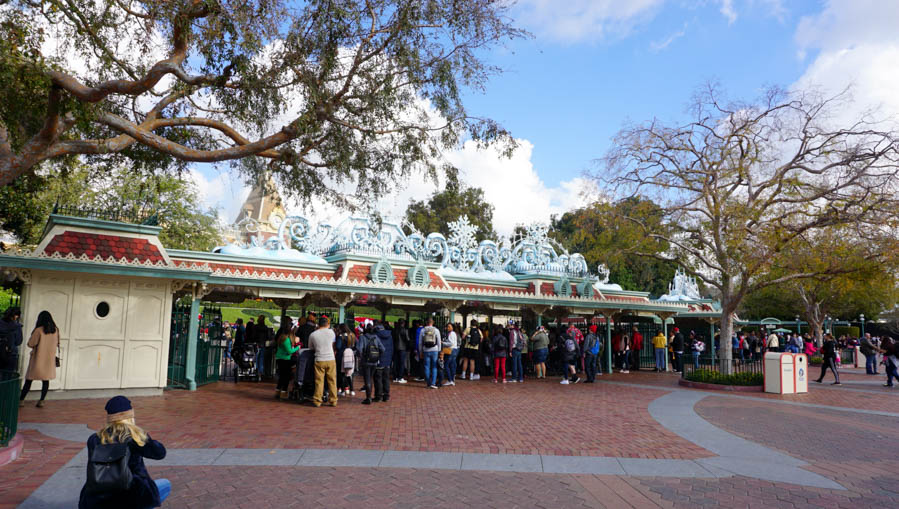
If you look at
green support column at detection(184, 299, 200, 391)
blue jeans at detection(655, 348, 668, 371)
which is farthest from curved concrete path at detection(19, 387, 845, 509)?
blue jeans at detection(655, 348, 668, 371)

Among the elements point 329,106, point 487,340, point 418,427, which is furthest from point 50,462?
point 487,340

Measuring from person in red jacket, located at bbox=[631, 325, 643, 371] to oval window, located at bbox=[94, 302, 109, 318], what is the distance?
17.9 m

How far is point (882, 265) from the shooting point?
1540cm

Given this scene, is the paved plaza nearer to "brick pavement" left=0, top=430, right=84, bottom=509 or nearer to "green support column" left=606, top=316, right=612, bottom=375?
"brick pavement" left=0, top=430, right=84, bottom=509

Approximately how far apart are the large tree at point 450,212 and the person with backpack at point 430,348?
28040 mm

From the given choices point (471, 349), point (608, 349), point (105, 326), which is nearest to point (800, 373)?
point (608, 349)

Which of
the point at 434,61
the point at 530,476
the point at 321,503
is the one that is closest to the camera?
the point at 321,503

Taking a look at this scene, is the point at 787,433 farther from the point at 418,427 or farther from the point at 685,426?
the point at 418,427

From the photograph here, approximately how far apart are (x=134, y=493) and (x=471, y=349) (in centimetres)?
1323

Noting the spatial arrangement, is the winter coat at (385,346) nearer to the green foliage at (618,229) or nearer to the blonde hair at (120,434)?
the blonde hair at (120,434)

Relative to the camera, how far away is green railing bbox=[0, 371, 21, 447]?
6211mm

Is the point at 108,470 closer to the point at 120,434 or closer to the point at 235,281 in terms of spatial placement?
the point at 120,434

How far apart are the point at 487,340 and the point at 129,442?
14.3 metres

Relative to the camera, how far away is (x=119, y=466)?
382cm
